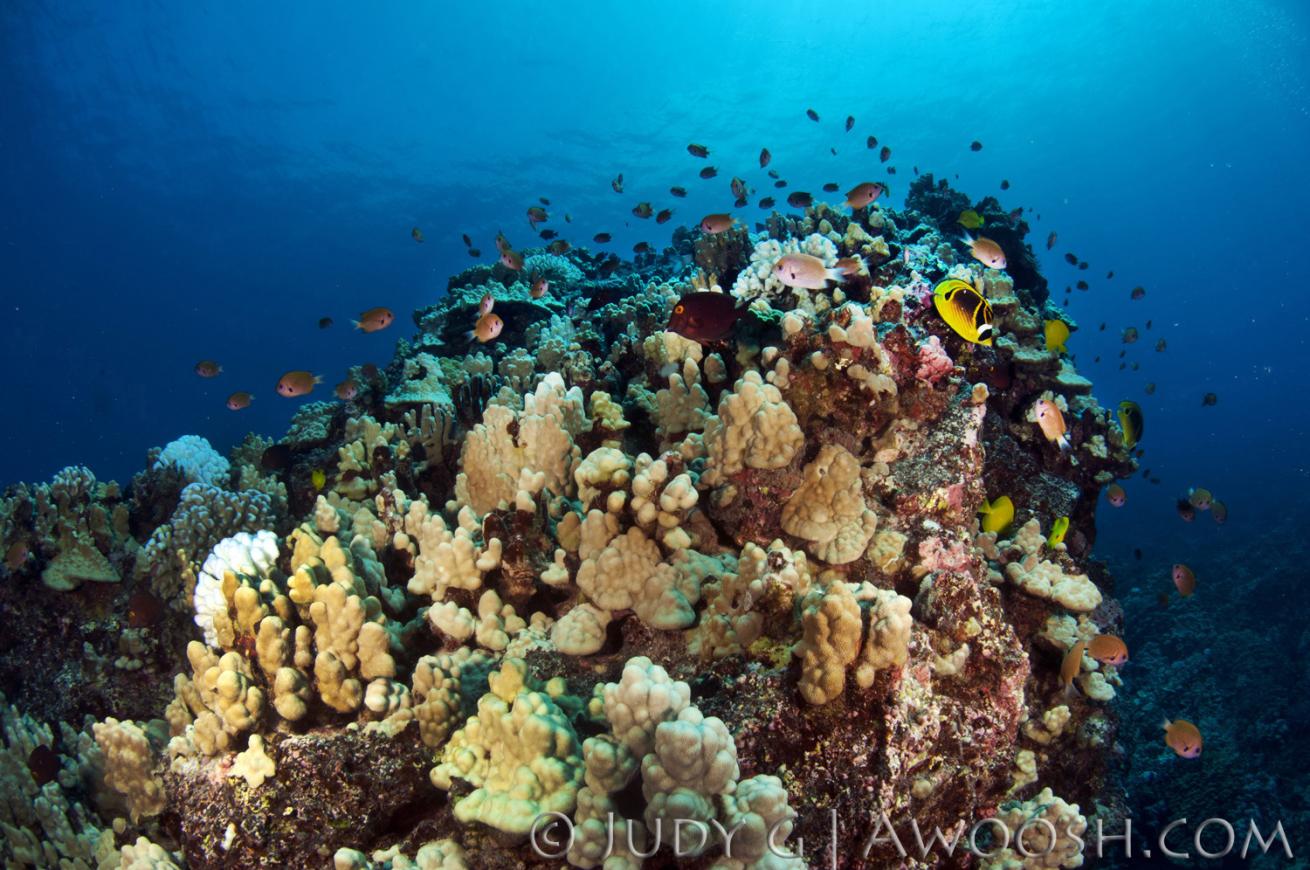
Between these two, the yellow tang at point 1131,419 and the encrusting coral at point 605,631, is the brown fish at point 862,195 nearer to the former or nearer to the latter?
the encrusting coral at point 605,631

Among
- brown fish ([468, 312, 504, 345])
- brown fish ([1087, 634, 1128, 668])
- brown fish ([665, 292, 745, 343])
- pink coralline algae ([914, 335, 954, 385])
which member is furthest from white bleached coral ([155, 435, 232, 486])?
brown fish ([1087, 634, 1128, 668])

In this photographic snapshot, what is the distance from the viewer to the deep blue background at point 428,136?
164ft

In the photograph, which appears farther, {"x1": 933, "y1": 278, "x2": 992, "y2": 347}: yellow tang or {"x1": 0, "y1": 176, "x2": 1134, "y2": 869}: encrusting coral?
{"x1": 933, "y1": 278, "x2": 992, "y2": 347}: yellow tang

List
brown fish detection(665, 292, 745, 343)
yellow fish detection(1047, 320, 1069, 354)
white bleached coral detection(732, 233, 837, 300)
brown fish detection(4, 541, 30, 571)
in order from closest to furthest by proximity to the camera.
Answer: brown fish detection(665, 292, 745, 343) → brown fish detection(4, 541, 30, 571) → white bleached coral detection(732, 233, 837, 300) → yellow fish detection(1047, 320, 1069, 354)

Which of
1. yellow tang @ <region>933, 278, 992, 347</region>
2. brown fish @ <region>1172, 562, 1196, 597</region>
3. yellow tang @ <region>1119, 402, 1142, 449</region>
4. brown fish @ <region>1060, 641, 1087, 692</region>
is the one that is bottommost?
brown fish @ <region>1060, 641, 1087, 692</region>

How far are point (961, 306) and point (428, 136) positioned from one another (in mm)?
65453

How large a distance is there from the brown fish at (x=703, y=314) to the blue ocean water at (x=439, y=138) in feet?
94.1

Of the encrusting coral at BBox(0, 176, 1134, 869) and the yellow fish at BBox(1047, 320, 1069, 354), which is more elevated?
the yellow fish at BBox(1047, 320, 1069, 354)

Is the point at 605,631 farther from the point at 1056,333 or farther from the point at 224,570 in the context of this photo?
the point at 1056,333

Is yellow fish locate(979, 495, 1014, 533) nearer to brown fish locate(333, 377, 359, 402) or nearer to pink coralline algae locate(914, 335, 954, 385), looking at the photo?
Result: pink coralline algae locate(914, 335, 954, 385)

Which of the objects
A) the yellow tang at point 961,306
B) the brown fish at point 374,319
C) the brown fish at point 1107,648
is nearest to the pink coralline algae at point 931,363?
the yellow tang at point 961,306

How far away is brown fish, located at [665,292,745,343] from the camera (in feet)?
12.4

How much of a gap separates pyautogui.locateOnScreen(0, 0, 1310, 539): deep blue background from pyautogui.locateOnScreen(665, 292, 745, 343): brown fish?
120 ft

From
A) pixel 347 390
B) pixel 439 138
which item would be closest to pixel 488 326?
pixel 347 390
